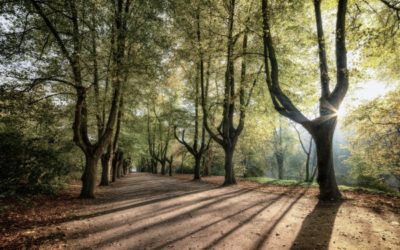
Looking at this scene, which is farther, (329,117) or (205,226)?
(329,117)

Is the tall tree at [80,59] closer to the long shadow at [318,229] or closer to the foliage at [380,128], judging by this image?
the long shadow at [318,229]

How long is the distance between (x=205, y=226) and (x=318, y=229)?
2722mm

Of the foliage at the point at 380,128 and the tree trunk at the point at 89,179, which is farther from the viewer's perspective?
the foliage at the point at 380,128

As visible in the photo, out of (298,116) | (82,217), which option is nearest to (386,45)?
(298,116)

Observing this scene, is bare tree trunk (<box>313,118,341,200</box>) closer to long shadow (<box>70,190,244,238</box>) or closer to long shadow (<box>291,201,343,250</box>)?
long shadow (<box>291,201,343,250</box>)

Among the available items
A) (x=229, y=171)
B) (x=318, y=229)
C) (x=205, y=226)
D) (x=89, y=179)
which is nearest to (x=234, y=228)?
(x=205, y=226)

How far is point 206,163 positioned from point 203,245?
93.7 feet

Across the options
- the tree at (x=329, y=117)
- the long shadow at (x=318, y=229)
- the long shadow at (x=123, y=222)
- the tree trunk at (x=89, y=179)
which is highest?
the tree at (x=329, y=117)

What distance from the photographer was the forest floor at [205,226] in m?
4.79

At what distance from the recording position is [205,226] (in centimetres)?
591

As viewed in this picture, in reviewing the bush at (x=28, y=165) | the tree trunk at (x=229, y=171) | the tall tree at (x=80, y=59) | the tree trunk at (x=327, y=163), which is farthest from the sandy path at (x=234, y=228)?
the tree trunk at (x=229, y=171)

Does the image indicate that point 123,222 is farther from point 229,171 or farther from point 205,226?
point 229,171

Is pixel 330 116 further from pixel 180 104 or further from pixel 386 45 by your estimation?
pixel 180 104

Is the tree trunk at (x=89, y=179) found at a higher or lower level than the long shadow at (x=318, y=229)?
higher
